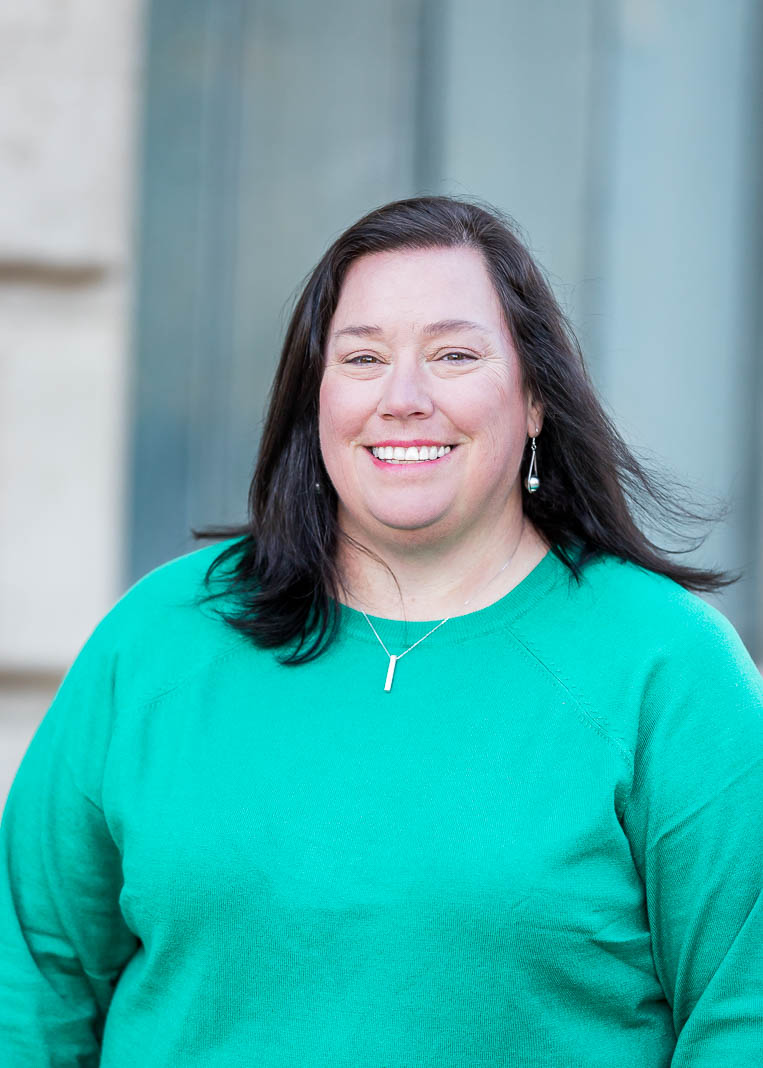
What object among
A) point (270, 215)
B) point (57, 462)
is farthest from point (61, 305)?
→ point (270, 215)

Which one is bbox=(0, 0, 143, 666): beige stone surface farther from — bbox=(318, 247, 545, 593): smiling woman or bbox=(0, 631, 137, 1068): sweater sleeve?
bbox=(318, 247, 545, 593): smiling woman

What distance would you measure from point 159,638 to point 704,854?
2.92ft

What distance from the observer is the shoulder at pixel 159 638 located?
2.07m

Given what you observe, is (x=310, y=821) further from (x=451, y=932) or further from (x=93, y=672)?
(x=93, y=672)

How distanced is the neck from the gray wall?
60.0 inches

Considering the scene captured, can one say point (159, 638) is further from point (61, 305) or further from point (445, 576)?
point (61, 305)

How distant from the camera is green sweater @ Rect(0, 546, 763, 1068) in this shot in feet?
5.90

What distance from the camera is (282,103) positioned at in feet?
12.4

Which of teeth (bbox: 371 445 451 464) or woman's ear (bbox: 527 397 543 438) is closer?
teeth (bbox: 371 445 451 464)

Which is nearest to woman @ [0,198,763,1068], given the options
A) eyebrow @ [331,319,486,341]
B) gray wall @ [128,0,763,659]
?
eyebrow @ [331,319,486,341]

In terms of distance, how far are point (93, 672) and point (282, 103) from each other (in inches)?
86.6

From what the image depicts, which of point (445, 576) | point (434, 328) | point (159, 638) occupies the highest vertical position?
point (434, 328)

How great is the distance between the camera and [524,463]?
7.29 feet

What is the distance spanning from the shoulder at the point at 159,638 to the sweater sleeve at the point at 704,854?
26.1 inches
